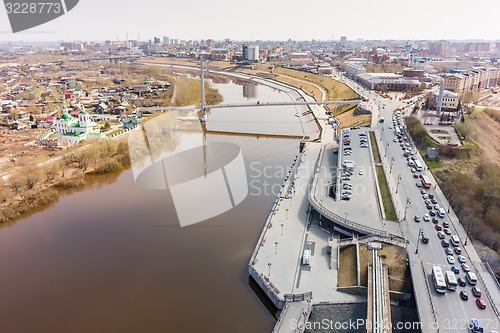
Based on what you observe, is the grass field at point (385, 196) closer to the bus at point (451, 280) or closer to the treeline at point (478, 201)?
the treeline at point (478, 201)

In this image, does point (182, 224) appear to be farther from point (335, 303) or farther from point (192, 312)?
point (335, 303)

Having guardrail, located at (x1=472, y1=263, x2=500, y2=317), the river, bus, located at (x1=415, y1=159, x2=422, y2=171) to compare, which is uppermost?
bus, located at (x1=415, y1=159, x2=422, y2=171)

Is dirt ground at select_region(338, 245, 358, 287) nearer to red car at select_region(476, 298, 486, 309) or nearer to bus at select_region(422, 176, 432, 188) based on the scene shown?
red car at select_region(476, 298, 486, 309)

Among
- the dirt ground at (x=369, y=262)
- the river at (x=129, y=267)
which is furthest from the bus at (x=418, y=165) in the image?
the dirt ground at (x=369, y=262)

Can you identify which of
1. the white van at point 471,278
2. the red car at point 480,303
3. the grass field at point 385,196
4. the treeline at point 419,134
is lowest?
the red car at point 480,303

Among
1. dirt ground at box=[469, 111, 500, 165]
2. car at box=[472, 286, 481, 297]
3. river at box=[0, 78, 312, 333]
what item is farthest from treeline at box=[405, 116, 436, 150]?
car at box=[472, 286, 481, 297]
